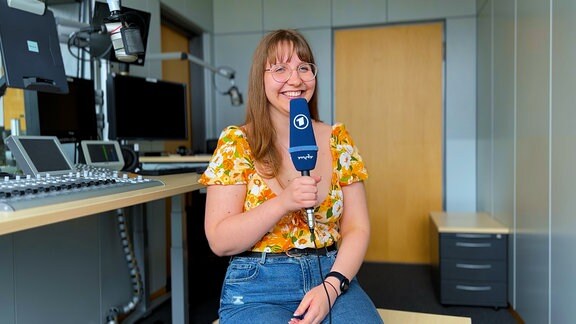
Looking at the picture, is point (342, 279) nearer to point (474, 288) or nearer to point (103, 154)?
point (103, 154)

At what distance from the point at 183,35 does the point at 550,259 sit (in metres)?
3.28

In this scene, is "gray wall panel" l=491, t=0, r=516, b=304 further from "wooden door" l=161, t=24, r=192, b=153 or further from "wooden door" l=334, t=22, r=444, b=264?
"wooden door" l=161, t=24, r=192, b=153

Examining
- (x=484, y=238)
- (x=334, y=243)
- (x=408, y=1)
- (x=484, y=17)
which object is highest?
(x=408, y=1)

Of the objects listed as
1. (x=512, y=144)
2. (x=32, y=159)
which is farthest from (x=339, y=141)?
(x=512, y=144)

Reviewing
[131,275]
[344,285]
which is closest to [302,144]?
[344,285]

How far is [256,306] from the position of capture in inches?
41.9

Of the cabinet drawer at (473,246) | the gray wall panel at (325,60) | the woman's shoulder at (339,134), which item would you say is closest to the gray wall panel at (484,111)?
the cabinet drawer at (473,246)

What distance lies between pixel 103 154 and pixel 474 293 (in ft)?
7.51

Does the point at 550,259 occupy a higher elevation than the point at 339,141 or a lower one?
lower

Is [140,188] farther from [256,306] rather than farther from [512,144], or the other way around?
[512,144]

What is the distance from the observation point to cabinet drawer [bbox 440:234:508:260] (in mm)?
2695

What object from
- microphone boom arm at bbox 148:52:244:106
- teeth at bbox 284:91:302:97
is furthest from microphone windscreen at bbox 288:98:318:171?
microphone boom arm at bbox 148:52:244:106

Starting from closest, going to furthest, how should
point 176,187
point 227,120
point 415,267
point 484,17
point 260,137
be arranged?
point 260,137, point 176,187, point 484,17, point 415,267, point 227,120

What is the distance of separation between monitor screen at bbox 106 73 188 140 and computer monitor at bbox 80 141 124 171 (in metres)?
0.31
